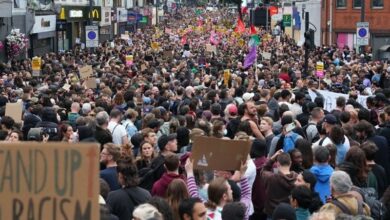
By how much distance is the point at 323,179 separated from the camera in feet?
29.5

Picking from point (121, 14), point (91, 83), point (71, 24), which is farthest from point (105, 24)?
point (91, 83)

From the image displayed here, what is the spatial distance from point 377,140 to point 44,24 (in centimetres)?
3655

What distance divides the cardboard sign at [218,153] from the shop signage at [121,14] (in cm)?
6654

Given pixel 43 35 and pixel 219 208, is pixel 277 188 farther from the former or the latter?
pixel 43 35

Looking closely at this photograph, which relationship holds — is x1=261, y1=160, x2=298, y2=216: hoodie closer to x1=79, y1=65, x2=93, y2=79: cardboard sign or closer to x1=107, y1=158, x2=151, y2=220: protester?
x1=107, y1=158, x2=151, y2=220: protester

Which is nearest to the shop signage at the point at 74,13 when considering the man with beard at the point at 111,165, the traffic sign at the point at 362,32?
the traffic sign at the point at 362,32

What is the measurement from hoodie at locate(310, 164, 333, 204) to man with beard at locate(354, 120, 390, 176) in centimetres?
193

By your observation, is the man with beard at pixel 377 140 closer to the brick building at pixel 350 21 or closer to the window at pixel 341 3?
the brick building at pixel 350 21

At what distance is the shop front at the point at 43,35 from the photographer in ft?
142

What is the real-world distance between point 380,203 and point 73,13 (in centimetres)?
4815

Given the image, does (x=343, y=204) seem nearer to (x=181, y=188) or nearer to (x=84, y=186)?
(x=181, y=188)

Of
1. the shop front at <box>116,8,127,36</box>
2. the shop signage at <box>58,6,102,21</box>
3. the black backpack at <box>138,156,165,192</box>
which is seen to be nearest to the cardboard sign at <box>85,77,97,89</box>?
the black backpack at <box>138,156,165,192</box>

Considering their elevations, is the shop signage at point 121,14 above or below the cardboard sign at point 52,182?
above

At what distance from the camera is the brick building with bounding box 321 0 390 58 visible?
164ft
